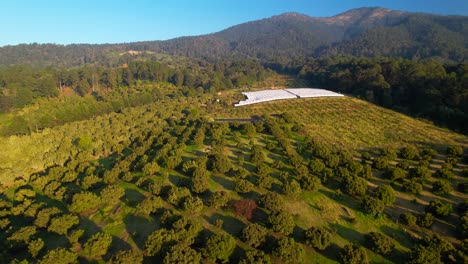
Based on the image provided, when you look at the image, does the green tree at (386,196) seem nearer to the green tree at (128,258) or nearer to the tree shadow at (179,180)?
the tree shadow at (179,180)

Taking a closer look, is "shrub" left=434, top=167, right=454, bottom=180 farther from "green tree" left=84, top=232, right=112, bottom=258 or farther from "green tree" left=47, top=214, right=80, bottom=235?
"green tree" left=47, top=214, right=80, bottom=235

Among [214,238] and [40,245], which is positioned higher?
[214,238]

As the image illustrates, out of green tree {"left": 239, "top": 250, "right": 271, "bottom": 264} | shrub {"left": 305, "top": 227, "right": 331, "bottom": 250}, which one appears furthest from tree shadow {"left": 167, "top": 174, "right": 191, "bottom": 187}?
shrub {"left": 305, "top": 227, "right": 331, "bottom": 250}

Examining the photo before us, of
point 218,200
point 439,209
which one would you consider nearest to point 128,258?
point 218,200

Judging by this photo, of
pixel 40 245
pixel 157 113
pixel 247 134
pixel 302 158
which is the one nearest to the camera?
pixel 40 245

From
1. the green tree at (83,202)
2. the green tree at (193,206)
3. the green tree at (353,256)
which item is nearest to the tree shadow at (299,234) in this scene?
the green tree at (353,256)

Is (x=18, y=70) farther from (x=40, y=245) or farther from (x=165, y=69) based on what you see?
(x=40, y=245)

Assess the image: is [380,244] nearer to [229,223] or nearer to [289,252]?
[289,252]

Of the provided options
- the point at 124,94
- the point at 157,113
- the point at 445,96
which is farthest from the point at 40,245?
the point at 445,96
